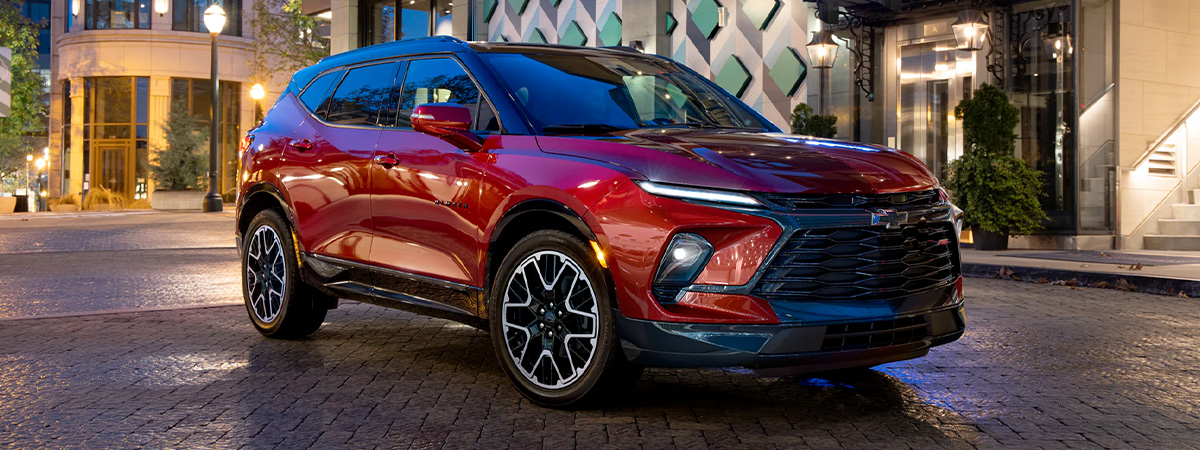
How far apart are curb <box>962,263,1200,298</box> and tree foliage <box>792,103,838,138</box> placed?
5.87 meters

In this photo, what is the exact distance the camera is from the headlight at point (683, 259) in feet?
14.9

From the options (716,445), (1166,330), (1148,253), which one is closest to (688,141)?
(716,445)

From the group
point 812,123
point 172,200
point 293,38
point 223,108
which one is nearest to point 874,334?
point 812,123

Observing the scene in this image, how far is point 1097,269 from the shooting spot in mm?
12648

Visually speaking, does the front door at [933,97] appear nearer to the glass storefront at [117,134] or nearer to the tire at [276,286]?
the tire at [276,286]

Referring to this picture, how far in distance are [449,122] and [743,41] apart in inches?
649

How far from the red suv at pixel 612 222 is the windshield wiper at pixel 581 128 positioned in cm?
1

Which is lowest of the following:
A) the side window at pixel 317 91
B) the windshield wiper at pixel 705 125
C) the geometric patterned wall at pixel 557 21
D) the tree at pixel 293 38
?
the windshield wiper at pixel 705 125

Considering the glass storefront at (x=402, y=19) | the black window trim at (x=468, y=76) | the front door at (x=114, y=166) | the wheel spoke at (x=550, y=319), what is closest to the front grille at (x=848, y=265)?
the wheel spoke at (x=550, y=319)

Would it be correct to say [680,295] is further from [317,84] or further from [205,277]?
[205,277]

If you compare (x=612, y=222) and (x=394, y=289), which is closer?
(x=612, y=222)

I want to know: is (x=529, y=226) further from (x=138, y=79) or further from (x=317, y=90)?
(x=138, y=79)

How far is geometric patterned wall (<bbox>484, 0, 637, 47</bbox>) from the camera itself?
2458 cm

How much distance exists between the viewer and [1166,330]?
8.21 meters
